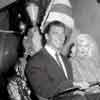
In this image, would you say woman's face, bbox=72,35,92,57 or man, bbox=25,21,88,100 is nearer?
man, bbox=25,21,88,100

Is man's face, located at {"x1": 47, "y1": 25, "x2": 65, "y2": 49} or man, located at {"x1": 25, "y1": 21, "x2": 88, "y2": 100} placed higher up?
man's face, located at {"x1": 47, "y1": 25, "x2": 65, "y2": 49}

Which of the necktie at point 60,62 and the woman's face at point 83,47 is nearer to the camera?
the necktie at point 60,62

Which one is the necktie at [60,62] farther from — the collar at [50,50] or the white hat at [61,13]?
the white hat at [61,13]

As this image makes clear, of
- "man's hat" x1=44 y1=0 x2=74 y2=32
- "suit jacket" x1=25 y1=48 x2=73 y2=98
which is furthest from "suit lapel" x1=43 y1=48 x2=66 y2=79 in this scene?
"man's hat" x1=44 y1=0 x2=74 y2=32

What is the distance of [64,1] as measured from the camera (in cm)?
129

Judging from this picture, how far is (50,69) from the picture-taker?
114 centimetres

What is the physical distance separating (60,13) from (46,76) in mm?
306

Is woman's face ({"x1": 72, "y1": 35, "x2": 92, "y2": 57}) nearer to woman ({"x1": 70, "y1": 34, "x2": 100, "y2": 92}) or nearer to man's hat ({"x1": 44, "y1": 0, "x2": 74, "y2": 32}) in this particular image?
woman ({"x1": 70, "y1": 34, "x2": 100, "y2": 92})

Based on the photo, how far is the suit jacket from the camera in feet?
3.67

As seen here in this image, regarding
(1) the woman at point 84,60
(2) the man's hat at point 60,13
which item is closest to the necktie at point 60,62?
(2) the man's hat at point 60,13

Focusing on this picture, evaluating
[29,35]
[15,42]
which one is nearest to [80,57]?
[29,35]

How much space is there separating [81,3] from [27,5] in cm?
56

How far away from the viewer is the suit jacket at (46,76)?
3.67ft

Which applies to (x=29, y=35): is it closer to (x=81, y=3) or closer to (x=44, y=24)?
(x=44, y=24)
